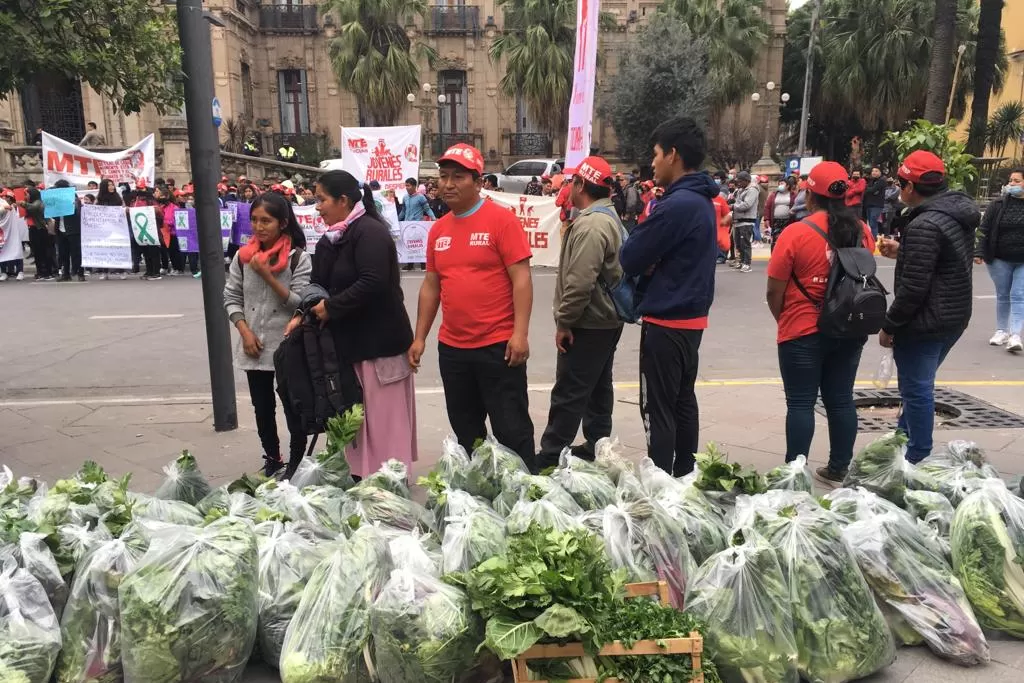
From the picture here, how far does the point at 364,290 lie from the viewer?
4016 mm

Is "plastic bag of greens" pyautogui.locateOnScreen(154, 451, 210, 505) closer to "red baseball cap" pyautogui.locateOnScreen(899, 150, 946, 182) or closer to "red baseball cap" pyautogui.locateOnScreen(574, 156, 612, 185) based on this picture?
"red baseball cap" pyautogui.locateOnScreen(574, 156, 612, 185)

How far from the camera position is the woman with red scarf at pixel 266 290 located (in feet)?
13.9

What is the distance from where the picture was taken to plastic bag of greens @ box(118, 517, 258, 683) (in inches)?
98.0

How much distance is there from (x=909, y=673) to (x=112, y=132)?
31182 mm

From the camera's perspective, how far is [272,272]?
4301mm

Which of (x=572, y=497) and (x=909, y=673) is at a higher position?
(x=572, y=497)

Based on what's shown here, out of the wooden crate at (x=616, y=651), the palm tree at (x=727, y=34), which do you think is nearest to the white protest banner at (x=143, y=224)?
the wooden crate at (x=616, y=651)

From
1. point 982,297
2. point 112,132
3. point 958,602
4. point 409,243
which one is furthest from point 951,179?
point 112,132

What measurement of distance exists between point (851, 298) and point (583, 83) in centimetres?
491

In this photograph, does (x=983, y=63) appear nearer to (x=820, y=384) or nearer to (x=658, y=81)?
(x=658, y=81)

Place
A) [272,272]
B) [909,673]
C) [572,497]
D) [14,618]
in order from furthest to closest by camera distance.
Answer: [272,272] < [572,497] < [909,673] < [14,618]

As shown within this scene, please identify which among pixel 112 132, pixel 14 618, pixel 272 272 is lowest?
pixel 14 618

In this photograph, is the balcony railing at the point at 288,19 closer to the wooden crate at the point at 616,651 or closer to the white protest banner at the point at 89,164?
the white protest banner at the point at 89,164

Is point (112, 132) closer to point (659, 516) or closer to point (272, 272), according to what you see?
point (272, 272)
